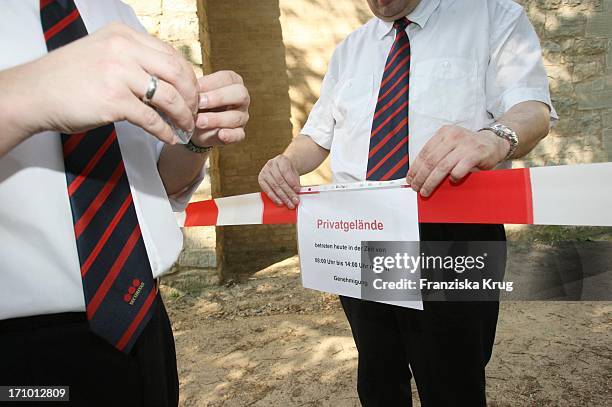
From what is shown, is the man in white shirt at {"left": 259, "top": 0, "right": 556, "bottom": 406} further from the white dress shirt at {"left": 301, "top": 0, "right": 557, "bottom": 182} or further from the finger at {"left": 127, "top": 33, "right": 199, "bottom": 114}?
the finger at {"left": 127, "top": 33, "right": 199, "bottom": 114}

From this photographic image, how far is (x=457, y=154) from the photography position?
1161 millimetres

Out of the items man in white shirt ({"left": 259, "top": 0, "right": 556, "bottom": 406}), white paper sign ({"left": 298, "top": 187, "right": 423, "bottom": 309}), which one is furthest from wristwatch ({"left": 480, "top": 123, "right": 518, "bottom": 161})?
white paper sign ({"left": 298, "top": 187, "right": 423, "bottom": 309})

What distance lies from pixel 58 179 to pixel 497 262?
143 cm

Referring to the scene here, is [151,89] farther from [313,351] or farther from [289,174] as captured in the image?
[313,351]

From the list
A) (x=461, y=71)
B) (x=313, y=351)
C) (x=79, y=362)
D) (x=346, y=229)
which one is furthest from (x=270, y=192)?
(x=313, y=351)

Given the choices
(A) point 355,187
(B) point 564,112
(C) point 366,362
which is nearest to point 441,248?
Answer: (A) point 355,187

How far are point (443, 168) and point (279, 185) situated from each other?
0.68 metres

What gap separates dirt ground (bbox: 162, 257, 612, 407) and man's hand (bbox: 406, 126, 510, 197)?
1945 mm

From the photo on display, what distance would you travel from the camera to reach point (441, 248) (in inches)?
59.6

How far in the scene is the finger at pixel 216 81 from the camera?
81cm

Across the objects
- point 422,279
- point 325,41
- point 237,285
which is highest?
point 325,41

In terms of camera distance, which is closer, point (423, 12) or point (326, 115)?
point (423, 12)

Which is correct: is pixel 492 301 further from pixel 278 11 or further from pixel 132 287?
pixel 278 11

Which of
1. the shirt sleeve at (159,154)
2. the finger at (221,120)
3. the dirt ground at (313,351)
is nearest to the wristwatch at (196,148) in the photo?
the shirt sleeve at (159,154)
